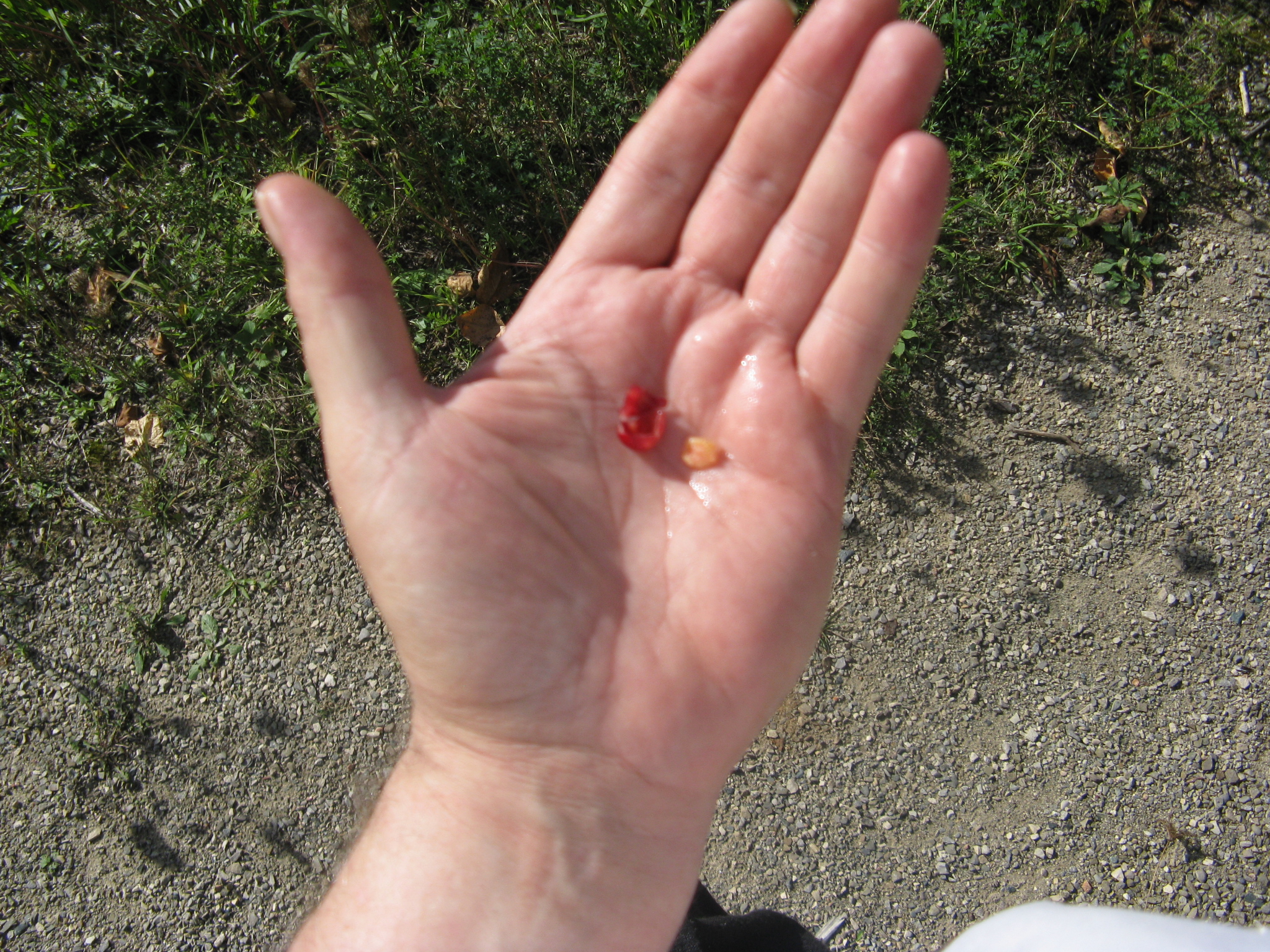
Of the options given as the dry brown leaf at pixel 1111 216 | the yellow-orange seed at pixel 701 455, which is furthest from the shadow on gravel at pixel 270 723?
the dry brown leaf at pixel 1111 216

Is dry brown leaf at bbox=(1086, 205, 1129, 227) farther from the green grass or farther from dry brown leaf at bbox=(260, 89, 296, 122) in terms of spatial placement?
dry brown leaf at bbox=(260, 89, 296, 122)

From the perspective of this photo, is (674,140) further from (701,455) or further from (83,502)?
(83,502)

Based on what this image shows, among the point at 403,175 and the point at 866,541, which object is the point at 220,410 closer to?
the point at 403,175

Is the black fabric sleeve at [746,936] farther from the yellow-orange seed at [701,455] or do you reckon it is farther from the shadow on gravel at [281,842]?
the shadow on gravel at [281,842]

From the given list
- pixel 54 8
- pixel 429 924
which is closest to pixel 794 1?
pixel 54 8

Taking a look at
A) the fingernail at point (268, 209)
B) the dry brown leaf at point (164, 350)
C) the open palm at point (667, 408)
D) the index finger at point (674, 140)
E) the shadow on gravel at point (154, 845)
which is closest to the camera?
the fingernail at point (268, 209)

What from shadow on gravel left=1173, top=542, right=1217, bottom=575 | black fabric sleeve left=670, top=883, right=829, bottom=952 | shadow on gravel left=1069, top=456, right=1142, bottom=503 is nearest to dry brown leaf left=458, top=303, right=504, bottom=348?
black fabric sleeve left=670, top=883, right=829, bottom=952

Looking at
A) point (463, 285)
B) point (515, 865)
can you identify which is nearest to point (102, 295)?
point (463, 285)
